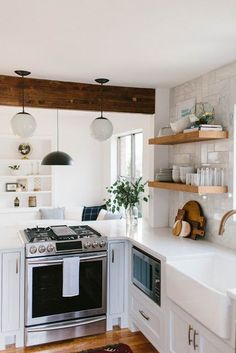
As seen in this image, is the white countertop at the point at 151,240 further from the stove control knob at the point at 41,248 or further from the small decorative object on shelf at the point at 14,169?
the small decorative object on shelf at the point at 14,169

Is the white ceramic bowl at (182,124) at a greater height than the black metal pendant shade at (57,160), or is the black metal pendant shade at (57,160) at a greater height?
the white ceramic bowl at (182,124)

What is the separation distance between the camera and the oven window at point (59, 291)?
3.07 m

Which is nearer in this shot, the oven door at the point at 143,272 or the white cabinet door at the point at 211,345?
the white cabinet door at the point at 211,345

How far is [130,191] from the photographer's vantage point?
363 cm

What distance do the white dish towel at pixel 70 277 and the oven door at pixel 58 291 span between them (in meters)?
0.05

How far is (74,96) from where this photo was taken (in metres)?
3.51

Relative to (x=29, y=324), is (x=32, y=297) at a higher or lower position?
higher

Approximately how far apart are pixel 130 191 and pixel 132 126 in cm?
196

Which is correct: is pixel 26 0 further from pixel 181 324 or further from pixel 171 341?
pixel 171 341

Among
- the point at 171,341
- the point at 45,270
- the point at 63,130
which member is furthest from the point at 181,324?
the point at 63,130

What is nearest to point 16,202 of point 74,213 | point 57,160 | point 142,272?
point 74,213

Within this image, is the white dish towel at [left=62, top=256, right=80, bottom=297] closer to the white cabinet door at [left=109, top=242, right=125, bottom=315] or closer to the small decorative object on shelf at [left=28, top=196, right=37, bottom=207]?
the white cabinet door at [left=109, top=242, right=125, bottom=315]

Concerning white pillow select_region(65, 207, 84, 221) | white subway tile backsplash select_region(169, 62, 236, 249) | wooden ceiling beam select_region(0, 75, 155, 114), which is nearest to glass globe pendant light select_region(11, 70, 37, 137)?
wooden ceiling beam select_region(0, 75, 155, 114)

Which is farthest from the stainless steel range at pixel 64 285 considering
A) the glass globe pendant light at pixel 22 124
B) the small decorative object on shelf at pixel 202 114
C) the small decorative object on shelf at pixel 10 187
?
the small decorative object on shelf at pixel 10 187
